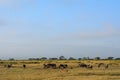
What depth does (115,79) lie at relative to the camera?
31.9 metres

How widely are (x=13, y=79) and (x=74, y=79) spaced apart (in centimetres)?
688

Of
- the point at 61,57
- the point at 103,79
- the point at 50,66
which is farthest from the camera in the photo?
the point at 61,57

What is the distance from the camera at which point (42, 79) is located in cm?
3378

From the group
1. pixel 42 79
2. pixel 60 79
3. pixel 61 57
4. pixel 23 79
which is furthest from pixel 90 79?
pixel 61 57

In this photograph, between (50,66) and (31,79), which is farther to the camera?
(50,66)

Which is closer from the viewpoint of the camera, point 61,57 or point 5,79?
point 5,79

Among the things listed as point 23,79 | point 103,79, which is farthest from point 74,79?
point 23,79

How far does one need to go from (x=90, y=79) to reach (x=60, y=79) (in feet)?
11.0

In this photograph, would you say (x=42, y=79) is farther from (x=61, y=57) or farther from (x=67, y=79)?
(x=61, y=57)

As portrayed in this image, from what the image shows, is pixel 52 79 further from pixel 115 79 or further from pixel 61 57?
pixel 61 57

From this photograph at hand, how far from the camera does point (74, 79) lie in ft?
108

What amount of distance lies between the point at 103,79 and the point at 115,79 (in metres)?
1.29

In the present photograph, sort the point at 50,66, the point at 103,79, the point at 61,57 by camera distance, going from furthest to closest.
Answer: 1. the point at 61,57
2. the point at 50,66
3. the point at 103,79

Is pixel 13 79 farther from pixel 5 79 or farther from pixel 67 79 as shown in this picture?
pixel 67 79
